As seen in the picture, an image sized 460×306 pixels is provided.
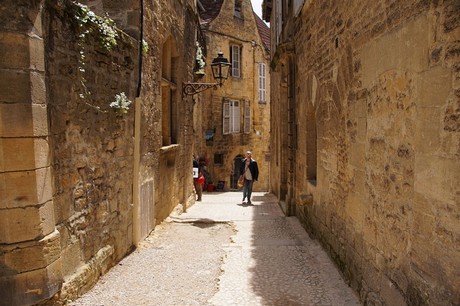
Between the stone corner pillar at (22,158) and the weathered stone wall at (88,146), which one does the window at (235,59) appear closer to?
the weathered stone wall at (88,146)

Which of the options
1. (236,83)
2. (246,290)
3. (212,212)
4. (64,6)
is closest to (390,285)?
(246,290)

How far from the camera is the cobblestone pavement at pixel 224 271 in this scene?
4199 mm

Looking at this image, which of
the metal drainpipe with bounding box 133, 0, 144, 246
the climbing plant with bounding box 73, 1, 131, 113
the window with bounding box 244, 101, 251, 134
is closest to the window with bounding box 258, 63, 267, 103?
the window with bounding box 244, 101, 251, 134

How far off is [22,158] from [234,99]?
16.1m

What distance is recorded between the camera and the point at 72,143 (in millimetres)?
3916

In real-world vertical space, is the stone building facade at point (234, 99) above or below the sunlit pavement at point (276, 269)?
above

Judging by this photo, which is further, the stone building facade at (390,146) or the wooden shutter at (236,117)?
the wooden shutter at (236,117)

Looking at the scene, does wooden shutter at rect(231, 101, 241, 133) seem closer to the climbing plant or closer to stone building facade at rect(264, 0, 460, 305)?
stone building facade at rect(264, 0, 460, 305)

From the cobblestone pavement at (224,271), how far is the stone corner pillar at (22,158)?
789mm

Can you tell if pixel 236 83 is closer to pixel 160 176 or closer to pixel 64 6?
pixel 160 176

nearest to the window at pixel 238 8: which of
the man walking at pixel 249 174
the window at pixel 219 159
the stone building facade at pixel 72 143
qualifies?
the window at pixel 219 159

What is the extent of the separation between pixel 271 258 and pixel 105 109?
2.86 metres

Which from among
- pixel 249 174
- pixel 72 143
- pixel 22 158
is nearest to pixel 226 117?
pixel 249 174

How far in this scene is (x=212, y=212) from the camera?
29.6 feet
